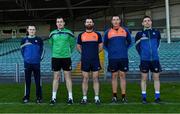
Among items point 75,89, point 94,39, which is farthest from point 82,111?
A: point 75,89

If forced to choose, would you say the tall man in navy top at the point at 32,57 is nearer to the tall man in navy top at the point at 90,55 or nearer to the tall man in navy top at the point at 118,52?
the tall man in navy top at the point at 90,55

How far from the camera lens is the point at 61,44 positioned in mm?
8633

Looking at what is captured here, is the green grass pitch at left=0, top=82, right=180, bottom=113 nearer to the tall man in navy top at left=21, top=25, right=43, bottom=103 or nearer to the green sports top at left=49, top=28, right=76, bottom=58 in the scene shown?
the tall man in navy top at left=21, top=25, right=43, bottom=103

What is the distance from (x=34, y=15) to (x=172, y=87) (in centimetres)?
2465

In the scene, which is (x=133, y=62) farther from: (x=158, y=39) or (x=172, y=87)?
(x=158, y=39)

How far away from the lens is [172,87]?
37.0 feet

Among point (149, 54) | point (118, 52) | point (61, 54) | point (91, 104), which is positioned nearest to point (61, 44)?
point (61, 54)

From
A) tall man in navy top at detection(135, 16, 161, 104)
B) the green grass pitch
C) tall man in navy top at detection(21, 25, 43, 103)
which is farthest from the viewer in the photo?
tall man in navy top at detection(21, 25, 43, 103)

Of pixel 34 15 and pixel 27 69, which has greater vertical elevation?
pixel 34 15

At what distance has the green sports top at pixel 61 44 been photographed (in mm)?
8602

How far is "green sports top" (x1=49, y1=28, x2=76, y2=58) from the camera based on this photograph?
8.60m

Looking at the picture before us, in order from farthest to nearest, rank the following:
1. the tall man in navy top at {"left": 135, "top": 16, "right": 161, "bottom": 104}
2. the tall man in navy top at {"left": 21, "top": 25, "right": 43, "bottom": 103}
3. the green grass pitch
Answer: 1. the tall man in navy top at {"left": 21, "top": 25, "right": 43, "bottom": 103}
2. the tall man in navy top at {"left": 135, "top": 16, "right": 161, "bottom": 104}
3. the green grass pitch

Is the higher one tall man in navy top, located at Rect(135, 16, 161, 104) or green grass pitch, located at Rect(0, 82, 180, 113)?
tall man in navy top, located at Rect(135, 16, 161, 104)

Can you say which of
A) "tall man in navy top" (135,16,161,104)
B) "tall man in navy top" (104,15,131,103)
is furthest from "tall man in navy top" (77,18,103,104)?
"tall man in navy top" (135,16,161,104)
